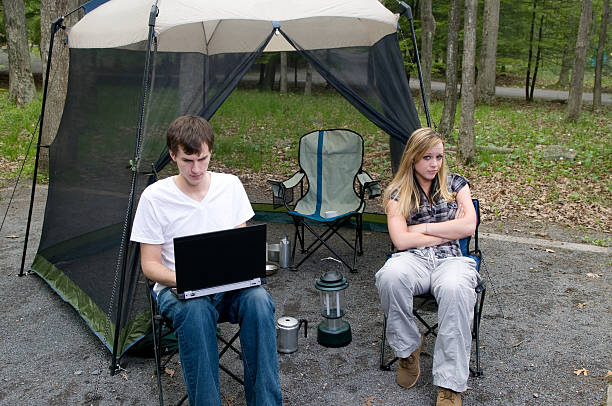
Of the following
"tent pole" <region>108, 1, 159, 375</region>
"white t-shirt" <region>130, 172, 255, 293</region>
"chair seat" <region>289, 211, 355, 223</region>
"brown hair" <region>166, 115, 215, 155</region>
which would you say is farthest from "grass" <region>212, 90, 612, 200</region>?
"brown hair" <region>166, 115, 215, 155</region>

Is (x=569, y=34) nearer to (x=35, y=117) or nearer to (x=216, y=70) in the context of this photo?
(x=35, y=117)

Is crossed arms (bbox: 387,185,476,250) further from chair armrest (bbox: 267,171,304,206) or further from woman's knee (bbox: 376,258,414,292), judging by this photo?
chair armrest (bbox: 267,171,304,206)

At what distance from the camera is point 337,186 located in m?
4.58

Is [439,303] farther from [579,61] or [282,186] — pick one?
[579,61]

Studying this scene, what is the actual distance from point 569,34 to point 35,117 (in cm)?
1286

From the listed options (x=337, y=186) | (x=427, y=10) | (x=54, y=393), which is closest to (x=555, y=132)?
(x=427, y=10)

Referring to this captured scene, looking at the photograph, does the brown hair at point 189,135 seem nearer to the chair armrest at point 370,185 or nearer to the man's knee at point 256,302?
the man's knee at point 256,302

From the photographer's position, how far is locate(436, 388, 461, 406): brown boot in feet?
7.59

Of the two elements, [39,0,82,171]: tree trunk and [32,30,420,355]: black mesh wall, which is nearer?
[32,30,420,355]: black mesh wall

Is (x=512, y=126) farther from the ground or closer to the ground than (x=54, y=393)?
farther from the ground

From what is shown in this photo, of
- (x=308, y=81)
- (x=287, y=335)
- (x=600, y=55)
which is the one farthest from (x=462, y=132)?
(x=600, y=55)

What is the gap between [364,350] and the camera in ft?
9.54

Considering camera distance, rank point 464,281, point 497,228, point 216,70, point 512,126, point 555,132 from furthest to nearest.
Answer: point 512,126 < point 555,132 < point 497,228 < point 216,70 < point 464,281

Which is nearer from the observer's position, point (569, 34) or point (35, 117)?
point (35, 117)
